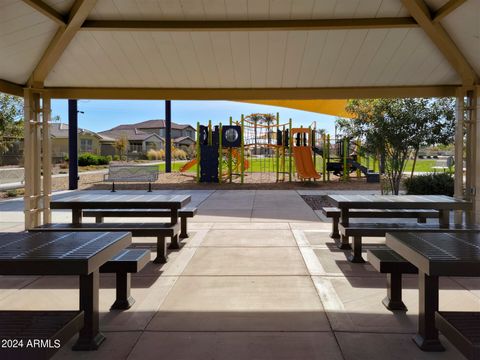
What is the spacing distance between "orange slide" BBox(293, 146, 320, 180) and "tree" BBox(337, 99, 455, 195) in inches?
269

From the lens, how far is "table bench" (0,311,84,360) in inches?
98.7

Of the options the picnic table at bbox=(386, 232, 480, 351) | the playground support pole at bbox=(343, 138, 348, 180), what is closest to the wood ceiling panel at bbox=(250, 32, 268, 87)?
the picnic table at bbox=(386, 232, 480, 351)

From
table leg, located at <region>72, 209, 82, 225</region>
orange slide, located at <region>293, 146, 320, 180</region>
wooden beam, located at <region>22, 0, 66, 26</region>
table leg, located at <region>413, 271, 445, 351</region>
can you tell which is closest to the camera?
table leg, located at <region>413, 271, 445, 351</region>

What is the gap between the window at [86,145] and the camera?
62.1 m

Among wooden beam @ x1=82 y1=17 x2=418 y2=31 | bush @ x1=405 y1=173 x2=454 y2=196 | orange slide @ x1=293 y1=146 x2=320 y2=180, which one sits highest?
wooden beam @ x1=82 y1=17 x2=418 y2=31

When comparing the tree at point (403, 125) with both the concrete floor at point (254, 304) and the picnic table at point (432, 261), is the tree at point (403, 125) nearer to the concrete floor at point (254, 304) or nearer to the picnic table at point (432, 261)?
the concrete floor at point (254, 304)

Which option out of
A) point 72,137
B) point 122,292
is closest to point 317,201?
point 122,292

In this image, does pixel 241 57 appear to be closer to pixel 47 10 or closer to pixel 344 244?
pixel 47 10

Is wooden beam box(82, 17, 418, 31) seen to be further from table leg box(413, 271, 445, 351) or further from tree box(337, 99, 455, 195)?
tree box(337, 99, 455, 195)

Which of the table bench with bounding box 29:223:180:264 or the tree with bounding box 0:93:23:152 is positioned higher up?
the tree with bounding box 0:93:23:152

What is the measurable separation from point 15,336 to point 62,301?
1.63m

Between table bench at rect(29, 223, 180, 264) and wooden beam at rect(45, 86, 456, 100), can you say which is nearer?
table bench at rect(29, 223, 180, 264)

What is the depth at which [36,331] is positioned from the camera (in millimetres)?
2789

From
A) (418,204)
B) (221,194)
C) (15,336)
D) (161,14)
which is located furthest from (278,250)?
(221,194)
